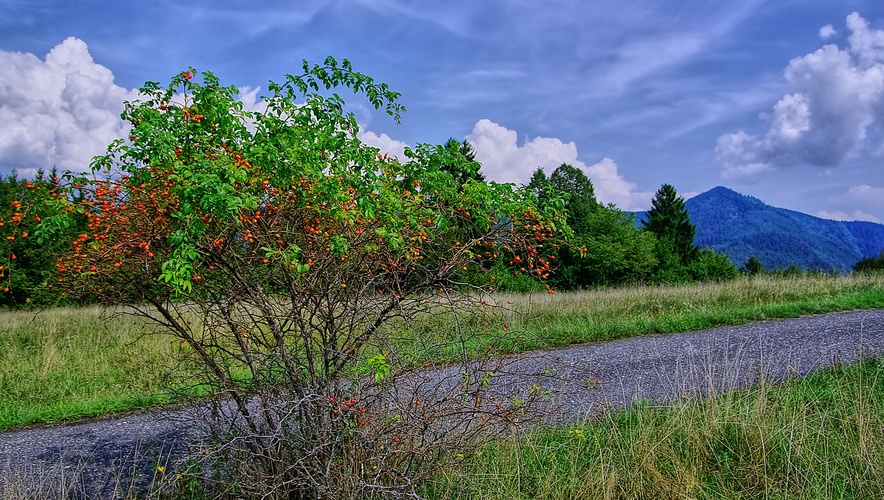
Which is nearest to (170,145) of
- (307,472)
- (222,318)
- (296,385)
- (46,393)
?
(222,318)

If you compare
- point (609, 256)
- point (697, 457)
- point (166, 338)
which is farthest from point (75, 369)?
point (609, 256)

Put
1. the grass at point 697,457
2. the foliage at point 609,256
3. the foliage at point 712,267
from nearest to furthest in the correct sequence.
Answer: the grass at point 697,457
the foliage at point 609,256
the foliage at point 712,267

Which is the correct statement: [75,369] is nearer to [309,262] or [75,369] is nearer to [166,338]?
[166,338]

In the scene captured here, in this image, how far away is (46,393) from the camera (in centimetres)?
693

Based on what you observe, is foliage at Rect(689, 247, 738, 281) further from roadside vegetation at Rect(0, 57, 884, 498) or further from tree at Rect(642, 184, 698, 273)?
roadside vegetation at Rect(0, 57, 884, 498)

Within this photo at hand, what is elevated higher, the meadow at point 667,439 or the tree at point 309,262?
the tree at point 309,262

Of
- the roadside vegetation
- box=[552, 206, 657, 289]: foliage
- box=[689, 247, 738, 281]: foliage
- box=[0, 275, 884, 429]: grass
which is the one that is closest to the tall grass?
box=[0, 275, 884, 429]: grass

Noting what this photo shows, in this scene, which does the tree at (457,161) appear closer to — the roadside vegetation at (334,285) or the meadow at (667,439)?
the roadside vegetation at (334,285)

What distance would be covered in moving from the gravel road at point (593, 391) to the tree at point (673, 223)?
39.2 meters

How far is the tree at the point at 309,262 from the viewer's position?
3074 millimetres

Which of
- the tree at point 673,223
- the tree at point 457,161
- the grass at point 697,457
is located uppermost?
the tree at point 673,223

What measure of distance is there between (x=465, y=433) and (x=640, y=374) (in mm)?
3528

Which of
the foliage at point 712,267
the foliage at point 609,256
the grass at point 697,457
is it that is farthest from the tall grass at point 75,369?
the foliage at point 712,267

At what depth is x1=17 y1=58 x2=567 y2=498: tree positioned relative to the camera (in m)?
3.07
